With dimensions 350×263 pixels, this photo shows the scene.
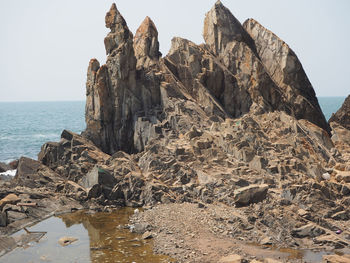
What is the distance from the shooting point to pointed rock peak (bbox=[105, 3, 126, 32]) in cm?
4645

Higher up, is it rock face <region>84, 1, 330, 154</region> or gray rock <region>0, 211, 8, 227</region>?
rock face <region>84, 1, 330, 154</region>

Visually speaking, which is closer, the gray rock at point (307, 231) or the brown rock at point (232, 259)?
the brown rock at point (232, 259)

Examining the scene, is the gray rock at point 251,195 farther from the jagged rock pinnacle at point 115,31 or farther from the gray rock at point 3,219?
the jagged rock pinnacle at point 115,31

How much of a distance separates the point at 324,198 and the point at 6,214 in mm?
25162

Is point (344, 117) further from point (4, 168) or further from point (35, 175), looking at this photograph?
point (4, 168)

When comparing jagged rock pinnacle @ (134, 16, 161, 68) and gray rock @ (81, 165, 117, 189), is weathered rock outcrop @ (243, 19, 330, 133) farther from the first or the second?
gray rock @ (81, 165, 117, 189)

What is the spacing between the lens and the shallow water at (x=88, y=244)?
2356cm

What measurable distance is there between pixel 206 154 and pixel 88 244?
52.7ft

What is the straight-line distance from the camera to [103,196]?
35.3 metres

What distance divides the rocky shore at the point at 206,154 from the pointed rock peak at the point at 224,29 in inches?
6.2

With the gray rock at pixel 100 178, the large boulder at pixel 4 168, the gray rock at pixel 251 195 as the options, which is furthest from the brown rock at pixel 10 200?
the gray rock at pixel 251 195

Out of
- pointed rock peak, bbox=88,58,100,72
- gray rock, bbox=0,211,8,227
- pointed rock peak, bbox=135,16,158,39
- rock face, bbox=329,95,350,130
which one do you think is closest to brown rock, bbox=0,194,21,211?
gray rock, bbox=0,211,8,227

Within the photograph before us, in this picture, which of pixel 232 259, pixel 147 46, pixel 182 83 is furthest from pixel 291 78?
pixel 232 259

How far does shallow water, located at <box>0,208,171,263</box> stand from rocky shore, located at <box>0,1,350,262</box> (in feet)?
4.34
